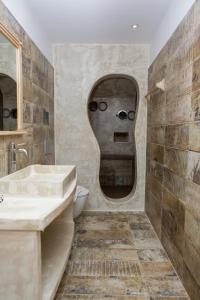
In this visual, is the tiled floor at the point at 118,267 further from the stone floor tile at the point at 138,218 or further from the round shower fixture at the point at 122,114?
the round shower fixture at the point at 122,114

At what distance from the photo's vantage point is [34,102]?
92.8 inches

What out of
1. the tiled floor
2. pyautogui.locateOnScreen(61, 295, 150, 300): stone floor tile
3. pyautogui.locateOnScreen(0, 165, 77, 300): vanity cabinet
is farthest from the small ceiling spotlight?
pyautogui.locateOnScreen(61, 295, 150, 300): stone floor tile

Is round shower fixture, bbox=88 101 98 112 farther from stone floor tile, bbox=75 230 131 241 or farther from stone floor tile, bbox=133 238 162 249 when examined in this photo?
stone floor tile, bbox=133 238 162 249

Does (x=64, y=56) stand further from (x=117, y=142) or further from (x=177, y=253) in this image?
(x=177, y=253)

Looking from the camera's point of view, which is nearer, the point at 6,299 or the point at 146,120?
the point at 6,299

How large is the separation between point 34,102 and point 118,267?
5.94ft

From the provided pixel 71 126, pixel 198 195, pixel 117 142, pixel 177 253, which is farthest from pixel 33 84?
pixel 117 142

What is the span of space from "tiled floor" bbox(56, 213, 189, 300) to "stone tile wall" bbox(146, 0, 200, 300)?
5.8 inches

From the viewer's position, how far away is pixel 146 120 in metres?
3.27

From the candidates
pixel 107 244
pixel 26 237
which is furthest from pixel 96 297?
pixel 26 237

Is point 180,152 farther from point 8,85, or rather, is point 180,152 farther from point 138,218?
point 138,218

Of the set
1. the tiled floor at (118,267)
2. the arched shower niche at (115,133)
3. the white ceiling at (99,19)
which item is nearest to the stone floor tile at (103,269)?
the tiled floor at (118,267)

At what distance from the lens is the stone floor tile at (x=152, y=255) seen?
2094mm

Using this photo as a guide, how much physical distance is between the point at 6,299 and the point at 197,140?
4.77 feet
